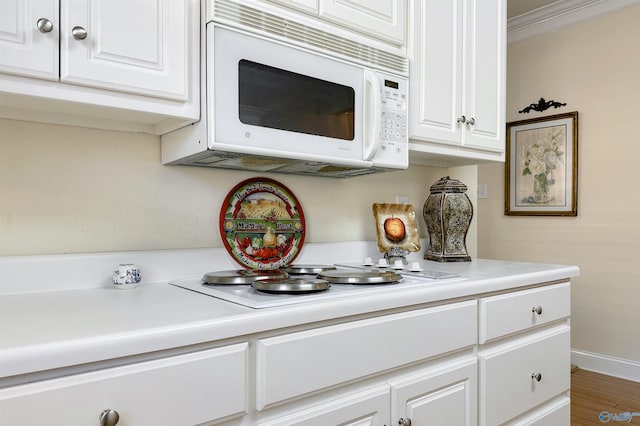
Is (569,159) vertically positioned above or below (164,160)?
above

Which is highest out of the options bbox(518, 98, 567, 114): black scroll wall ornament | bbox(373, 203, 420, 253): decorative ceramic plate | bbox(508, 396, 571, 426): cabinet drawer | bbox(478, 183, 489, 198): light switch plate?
bbox(518, 98, 567, 114): black scroll wall ornament

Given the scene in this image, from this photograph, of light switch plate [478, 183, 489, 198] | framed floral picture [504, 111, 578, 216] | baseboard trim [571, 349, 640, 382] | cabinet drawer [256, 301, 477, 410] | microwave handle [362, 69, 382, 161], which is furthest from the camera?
light switch plate [478, 183, 489, 198]

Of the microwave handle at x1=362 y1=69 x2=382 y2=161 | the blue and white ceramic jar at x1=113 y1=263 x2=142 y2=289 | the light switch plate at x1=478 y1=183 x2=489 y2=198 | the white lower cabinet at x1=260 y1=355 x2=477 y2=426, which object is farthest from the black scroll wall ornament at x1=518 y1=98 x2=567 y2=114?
the blue and white ceramic jar at x1=113 y1=263 x2=142 y2=289

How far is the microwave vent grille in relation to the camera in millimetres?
1174

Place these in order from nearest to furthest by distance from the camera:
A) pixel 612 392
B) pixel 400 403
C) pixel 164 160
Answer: pixel 400 403, pixel 164 160, pixel 612 392

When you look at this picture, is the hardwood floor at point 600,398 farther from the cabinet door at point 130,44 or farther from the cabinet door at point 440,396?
the cabinet door at point 130,44

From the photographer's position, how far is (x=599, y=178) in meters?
3.06

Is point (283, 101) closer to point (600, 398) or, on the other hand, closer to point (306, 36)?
point (306, 36)

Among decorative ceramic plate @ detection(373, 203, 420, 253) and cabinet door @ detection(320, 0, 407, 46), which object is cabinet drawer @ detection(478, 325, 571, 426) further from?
cabinet door @ detection(320, 0, 407, 46)

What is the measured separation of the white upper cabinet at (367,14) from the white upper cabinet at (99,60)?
342 millimetres

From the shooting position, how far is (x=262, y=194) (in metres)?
1.63

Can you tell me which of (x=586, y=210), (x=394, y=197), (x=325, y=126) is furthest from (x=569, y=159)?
(x=325, y=126)

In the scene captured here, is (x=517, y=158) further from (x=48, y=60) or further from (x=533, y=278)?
(x=48, y=60)

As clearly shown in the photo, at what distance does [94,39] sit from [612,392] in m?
3.21
